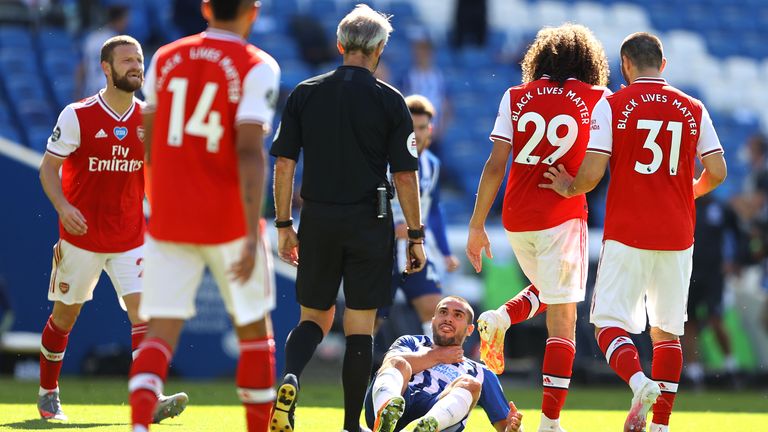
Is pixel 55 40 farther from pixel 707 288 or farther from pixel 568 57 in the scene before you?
pixel 568 57

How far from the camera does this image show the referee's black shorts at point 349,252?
6.31m

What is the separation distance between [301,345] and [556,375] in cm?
163

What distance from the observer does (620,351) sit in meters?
6.75

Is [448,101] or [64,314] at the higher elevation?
[448,101]

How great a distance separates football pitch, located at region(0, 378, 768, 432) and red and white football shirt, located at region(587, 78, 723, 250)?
1.77 metres

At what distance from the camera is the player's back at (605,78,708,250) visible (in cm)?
679

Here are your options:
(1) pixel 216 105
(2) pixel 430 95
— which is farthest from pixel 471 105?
(1) pixel 216 105

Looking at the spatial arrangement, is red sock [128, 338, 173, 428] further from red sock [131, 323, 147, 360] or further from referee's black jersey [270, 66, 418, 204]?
red sock [131, 323, 147, 360]

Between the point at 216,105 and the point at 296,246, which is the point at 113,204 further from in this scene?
the point at 216,105

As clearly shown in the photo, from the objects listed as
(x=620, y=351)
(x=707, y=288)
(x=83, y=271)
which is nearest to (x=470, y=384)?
(x=620, y=351)

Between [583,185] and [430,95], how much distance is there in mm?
8673

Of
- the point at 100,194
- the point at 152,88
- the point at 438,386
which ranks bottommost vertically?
the point at 438,386

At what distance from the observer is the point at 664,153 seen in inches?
267

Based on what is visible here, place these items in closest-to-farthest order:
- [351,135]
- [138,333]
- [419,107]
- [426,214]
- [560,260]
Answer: [351,135] → [560,260] → [138,333] → [419,107] → [426,214]
